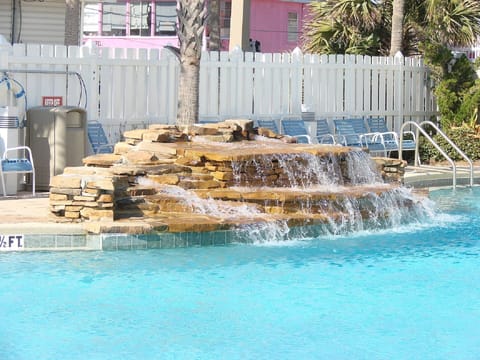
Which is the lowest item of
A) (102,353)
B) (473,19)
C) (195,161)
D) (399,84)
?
(102,353)

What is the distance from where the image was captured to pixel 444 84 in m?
19.5

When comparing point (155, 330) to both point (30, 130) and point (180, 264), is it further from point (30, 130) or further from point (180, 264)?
point (30, 130)

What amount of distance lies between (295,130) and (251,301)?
898cm

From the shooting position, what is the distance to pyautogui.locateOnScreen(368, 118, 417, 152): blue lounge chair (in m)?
17.6

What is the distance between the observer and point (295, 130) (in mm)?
16766

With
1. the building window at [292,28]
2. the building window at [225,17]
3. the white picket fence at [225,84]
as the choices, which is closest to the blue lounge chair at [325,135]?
the white picket fence at [225,84]

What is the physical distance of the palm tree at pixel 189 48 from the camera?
13.9 m

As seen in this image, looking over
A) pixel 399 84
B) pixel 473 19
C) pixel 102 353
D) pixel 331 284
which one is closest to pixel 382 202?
pixel 331 284

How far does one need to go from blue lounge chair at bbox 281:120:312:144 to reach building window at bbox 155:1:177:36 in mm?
27447

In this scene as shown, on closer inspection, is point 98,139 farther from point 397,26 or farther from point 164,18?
point 164,18

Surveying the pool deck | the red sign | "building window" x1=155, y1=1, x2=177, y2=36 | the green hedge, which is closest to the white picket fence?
the red sign

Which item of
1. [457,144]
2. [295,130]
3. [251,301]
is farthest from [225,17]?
[251,301]

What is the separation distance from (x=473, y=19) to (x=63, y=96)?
423 inches

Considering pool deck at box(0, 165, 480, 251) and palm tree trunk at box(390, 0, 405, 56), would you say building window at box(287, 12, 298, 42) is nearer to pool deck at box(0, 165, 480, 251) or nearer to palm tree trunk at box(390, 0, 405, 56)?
palm tree trunk at box(390, 0, 405, 56)
